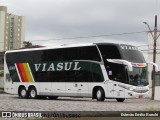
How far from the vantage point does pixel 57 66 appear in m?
31.5

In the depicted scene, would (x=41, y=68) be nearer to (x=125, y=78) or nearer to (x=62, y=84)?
(x=62, y=84)

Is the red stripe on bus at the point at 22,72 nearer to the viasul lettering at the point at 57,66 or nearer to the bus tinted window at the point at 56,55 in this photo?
the bus tinted window at the point at 56,55

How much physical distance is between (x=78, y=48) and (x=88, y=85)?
2.80 metres

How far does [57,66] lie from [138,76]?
627 centimetres

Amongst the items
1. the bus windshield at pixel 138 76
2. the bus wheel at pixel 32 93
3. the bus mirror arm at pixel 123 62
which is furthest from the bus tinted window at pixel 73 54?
the bus wheel at pixel 32 93

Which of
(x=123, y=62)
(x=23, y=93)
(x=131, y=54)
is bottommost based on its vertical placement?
(x=23, y=93)

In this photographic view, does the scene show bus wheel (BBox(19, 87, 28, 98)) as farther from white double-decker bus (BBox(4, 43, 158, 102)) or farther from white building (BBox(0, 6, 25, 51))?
white building (BBox(0, 6, 25, 51))

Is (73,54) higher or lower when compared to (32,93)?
higher

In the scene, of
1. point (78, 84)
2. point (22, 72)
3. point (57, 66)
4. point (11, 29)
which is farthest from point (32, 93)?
point (11, 29)

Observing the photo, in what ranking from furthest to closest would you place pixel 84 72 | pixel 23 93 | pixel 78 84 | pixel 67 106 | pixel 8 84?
pixel 8 84 → pixel 23 93 → pixel 78 84 → pixel 84 72 → pixel 67 106

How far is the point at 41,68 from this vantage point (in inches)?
1292

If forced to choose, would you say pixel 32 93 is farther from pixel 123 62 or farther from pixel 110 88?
pixel 123 62

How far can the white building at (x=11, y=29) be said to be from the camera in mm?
116694

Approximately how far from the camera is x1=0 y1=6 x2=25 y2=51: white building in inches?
4594
